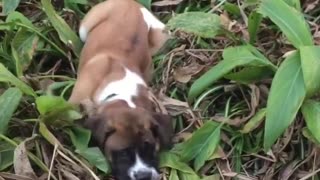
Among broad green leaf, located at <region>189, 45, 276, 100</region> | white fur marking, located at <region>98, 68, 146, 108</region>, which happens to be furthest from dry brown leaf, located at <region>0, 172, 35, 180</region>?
broad green leaf, located at <region>189, 45, 276, 100</region>

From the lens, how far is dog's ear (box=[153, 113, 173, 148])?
5.18m

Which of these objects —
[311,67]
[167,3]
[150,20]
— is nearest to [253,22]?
[311,67]

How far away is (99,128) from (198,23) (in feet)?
3.35

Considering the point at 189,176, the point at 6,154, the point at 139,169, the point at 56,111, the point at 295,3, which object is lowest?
the point at 189,176

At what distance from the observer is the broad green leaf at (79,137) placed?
17.1 feet

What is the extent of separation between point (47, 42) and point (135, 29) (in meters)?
0.54

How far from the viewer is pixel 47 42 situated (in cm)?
607

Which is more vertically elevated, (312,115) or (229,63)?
(229,63)

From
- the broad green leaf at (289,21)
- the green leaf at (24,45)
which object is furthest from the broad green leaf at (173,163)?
the green leaf at (24,45)

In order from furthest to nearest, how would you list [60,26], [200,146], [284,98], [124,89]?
[60,26], [124,89], [200,146], [284,98]

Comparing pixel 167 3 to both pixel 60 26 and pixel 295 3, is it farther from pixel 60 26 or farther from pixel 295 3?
pixel 295 3

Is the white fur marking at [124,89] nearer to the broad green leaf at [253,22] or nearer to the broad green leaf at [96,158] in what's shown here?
the broad green leaf at [96,158]

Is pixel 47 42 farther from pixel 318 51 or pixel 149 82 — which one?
pixel 318 51

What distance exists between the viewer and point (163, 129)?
521 centimetres
